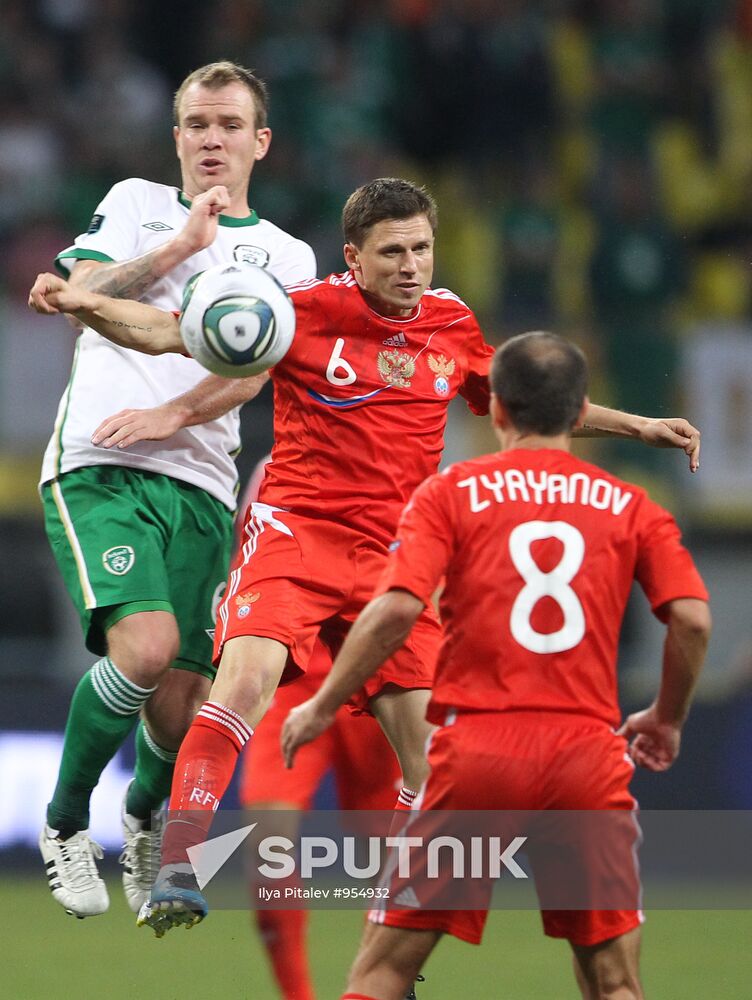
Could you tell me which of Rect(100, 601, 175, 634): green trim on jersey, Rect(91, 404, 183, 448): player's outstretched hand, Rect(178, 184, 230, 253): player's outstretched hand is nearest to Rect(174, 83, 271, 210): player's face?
Rect(178, 184, 230, 253): player's outstretched hand

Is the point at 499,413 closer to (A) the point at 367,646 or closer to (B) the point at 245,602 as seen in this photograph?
(A) the point at 367,646

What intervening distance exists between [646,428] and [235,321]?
1670 mm

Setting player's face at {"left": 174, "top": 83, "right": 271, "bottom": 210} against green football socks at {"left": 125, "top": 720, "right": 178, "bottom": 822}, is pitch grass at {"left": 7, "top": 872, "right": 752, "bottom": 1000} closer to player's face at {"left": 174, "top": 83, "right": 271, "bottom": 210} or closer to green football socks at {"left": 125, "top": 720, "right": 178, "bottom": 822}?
green football socks at {"left": 125, "top": 720, "right": 178, "bottom": 822}

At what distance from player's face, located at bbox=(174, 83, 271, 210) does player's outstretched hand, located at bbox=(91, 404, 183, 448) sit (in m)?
0.94

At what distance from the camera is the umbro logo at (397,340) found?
589 centimetres

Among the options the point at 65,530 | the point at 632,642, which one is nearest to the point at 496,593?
the point at 65,530

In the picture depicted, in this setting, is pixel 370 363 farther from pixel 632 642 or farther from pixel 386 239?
pixel 632 642

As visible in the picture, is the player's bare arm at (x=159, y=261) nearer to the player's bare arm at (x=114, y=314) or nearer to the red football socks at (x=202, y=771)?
the player's bare arm at (x=114, y=314)

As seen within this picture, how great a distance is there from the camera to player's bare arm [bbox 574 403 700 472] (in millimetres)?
6031

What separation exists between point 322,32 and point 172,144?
2355mm

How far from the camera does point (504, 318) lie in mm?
11719

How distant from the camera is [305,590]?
5.68 meters

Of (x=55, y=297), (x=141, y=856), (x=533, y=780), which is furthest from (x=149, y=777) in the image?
(x=533, y=780)

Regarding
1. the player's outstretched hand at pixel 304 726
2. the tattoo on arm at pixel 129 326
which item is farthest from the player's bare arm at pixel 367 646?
the tattoo on arm at pixel 129 326
